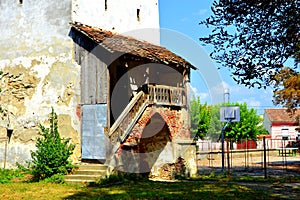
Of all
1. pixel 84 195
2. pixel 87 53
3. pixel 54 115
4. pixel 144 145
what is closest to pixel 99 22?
pixel 87 53

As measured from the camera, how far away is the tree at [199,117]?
4487 cm

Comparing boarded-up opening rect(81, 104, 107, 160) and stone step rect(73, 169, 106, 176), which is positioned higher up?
boarded-up opening rect(81, 104, 107, 160)

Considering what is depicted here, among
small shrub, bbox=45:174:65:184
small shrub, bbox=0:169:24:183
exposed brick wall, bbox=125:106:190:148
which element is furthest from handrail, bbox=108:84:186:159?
small shrub, bbox=0:169:24:183

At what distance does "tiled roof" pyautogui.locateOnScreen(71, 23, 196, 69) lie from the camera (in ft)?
51.4

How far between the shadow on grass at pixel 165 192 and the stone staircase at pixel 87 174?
658 millimetres

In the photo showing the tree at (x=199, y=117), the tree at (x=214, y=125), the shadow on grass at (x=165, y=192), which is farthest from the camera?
the tree at (x=214, y=125)

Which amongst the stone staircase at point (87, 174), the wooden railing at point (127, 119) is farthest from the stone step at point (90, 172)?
the wooden railing at point (127, 119)

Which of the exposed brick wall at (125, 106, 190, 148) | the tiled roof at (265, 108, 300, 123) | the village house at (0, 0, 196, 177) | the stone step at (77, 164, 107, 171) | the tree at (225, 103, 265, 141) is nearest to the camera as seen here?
the stone step at (77, 164, 107, 171)

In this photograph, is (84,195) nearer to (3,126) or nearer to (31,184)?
(31,184)

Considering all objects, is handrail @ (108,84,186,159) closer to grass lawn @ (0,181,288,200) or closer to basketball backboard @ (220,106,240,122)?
grass lawn @ (0,181,288,200)

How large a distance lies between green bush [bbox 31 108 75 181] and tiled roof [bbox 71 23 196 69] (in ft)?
13.5

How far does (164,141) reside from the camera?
62.5 ft

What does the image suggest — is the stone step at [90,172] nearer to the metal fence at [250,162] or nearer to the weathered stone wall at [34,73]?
the weathered stone wall at [34,73]

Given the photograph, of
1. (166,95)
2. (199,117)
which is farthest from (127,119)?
(199,117)
